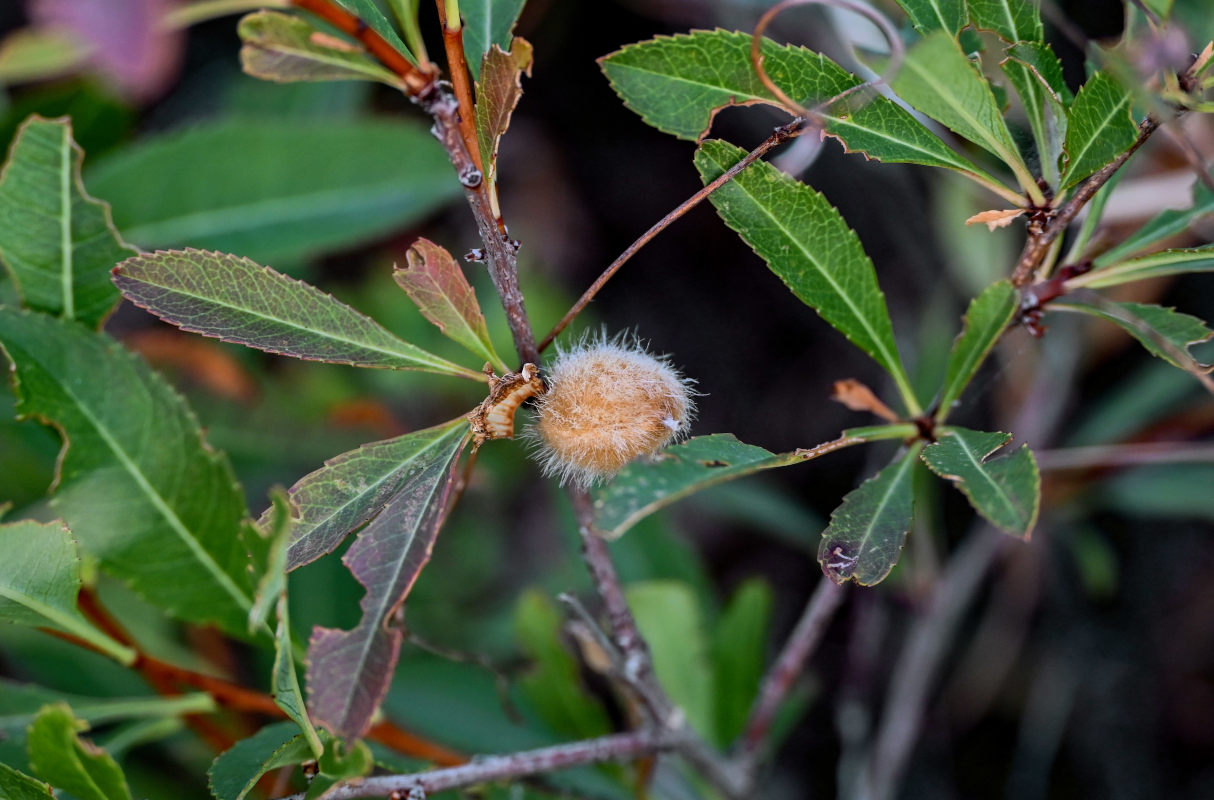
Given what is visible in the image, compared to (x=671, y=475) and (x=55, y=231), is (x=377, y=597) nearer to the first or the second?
(x=671, y=475)

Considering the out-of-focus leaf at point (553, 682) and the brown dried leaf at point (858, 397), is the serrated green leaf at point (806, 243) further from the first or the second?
the out-of-focus leaf at point (553, 682)

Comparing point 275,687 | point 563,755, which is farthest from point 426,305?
point 563,755

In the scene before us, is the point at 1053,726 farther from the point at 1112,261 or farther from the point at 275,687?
the point at 275,687

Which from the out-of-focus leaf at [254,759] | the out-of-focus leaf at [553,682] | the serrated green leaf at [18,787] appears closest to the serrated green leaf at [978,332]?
the out-of-focus leaf at [254,759]

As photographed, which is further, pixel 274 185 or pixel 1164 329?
pixel 274 185

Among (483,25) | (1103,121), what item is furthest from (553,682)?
(1103,121)

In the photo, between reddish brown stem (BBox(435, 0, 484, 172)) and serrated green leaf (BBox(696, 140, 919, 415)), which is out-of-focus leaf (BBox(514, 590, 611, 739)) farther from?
reddish brown stem (BBox(435, 0, 484, 172))

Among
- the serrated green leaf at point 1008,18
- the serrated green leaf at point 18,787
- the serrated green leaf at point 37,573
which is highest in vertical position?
the serrated green leaf at point 1008,18

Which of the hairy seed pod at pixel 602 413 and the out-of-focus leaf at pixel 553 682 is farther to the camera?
the out-of-focus leaf at pixel 553 682
